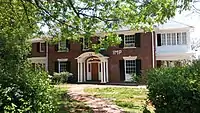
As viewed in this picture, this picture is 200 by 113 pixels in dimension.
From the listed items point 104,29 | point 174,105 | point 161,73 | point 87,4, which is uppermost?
point 87,4

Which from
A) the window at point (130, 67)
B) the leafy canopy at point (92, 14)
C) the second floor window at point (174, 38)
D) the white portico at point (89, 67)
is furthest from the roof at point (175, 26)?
the leafy canopy at point (92, 14)

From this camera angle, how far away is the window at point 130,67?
34344mm

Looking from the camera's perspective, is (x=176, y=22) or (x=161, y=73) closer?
(x=161, y=73)

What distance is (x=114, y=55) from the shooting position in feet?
117

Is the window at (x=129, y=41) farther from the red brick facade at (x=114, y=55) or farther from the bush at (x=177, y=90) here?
the bush at (x=177, y=90)

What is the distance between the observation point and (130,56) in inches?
1357

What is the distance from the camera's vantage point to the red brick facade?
110 feet

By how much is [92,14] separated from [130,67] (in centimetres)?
1945

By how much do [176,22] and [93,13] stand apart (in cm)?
2182

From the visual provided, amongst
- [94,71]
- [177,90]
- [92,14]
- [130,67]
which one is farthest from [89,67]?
[177,90]

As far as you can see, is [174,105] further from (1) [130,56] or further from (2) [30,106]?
(1) [130,56]

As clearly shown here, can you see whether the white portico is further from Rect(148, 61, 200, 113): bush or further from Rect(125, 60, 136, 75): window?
Rect(148, 61, 200, 113): bush

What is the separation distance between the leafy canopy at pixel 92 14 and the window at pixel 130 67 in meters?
16.9

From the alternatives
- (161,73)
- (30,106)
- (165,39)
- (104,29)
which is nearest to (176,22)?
(165,39)
